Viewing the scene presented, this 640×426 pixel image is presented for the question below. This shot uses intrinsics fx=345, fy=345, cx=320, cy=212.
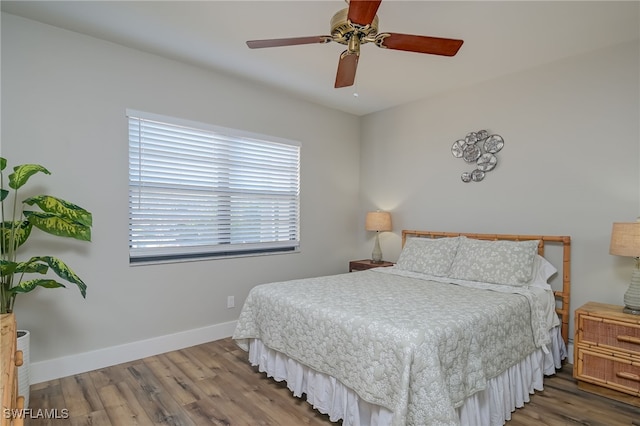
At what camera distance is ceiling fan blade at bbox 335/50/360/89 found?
2117 mm

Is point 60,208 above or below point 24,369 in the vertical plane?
above

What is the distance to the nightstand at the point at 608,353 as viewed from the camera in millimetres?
2342

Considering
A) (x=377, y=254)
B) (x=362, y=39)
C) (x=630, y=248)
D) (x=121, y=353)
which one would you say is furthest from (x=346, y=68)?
(x=121, y=353)

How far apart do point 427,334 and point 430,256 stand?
1795 mm

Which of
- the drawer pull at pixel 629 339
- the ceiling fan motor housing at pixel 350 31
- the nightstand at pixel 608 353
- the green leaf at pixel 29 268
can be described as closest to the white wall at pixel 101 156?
the green leaf at pixel 29 268

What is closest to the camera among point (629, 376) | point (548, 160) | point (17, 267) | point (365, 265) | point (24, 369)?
point (17, 267)

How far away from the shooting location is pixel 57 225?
2354 millimetres

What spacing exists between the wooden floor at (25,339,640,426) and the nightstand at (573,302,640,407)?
0.10 meters

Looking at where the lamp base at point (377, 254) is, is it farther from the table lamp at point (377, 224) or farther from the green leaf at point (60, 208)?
the green leaf at point (60, 208)

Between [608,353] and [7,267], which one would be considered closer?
[7,267]

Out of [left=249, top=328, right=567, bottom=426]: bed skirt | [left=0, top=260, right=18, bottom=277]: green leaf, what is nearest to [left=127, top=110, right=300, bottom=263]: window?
[left=0, top=260, right=18, bottom=277]: green leaf

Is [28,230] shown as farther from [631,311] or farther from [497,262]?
[631,311]

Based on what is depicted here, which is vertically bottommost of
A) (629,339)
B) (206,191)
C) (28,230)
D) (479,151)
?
(629,339)

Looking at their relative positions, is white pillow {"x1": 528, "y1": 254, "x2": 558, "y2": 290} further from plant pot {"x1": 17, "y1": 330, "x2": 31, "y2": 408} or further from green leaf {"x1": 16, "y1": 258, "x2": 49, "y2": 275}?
plant pot {"x1": 17, "y1": 330, "x2": 31, "y2": 408}
